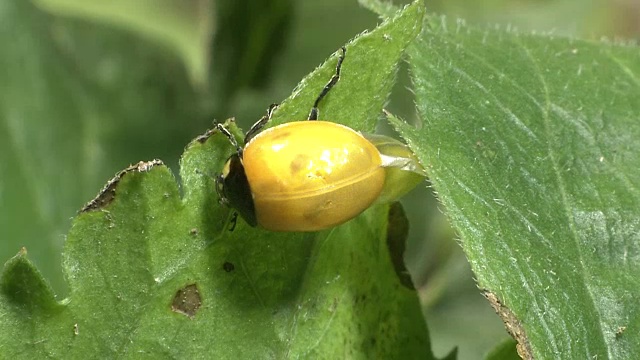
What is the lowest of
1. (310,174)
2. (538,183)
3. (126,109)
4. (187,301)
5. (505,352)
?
(505,352)

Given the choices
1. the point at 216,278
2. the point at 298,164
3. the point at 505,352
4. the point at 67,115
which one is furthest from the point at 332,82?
the point at 67,115

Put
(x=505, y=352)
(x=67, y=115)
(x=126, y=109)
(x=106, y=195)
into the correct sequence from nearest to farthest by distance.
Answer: (x=106, y=195) → (x=505, y=352) → (x=67, y=115) → (x=126, y=109)

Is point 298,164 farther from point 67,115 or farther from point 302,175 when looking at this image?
point 67,115

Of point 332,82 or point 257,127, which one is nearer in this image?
point 332,82

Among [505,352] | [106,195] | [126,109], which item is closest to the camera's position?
[106,195]

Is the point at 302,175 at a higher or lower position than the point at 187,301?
higher

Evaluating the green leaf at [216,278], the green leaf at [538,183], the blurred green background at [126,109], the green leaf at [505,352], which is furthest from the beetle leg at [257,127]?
the blurred green background at [126,109]

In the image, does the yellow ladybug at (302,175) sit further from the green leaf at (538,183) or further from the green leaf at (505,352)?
the green leaf at (505,352)
